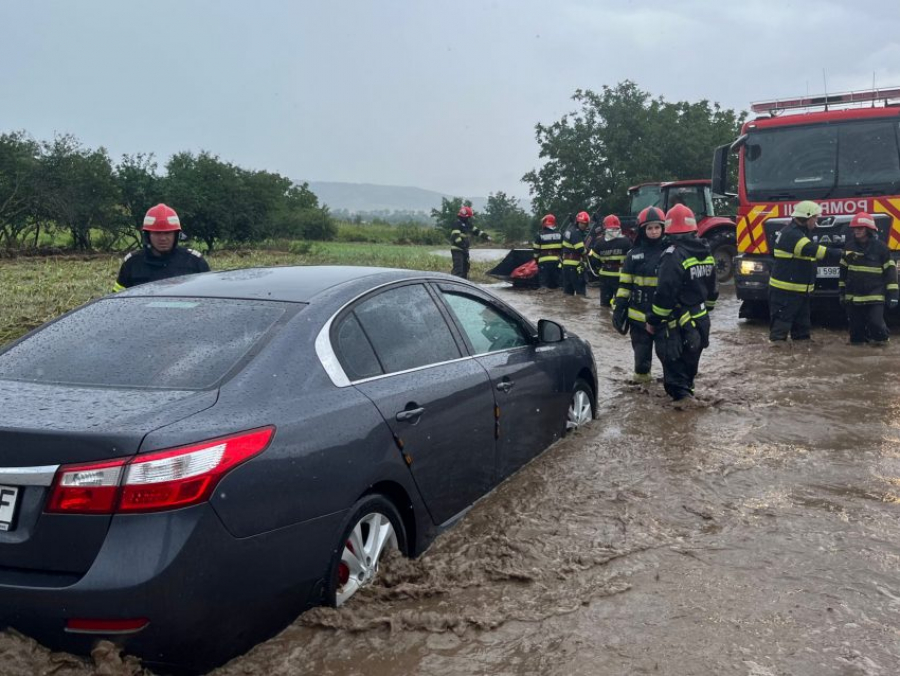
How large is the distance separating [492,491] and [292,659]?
1783mm

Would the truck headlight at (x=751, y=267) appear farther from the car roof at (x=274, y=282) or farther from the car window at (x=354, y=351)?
the car window at (x=354, y=351)

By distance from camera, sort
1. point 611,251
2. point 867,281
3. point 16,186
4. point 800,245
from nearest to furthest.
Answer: point 800,245, point 867,281, point 611,251, point 16,186

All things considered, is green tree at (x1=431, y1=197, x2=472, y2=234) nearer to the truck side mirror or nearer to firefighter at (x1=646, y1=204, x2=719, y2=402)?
the truck side mirror

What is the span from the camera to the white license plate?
8.20 ft

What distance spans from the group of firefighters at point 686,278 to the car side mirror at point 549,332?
232 centimetres

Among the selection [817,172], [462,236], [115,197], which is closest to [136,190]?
[115,197]

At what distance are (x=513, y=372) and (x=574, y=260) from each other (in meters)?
12.2

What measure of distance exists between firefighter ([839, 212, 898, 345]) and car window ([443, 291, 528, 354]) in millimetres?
6535

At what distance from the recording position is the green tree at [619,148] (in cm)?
3098

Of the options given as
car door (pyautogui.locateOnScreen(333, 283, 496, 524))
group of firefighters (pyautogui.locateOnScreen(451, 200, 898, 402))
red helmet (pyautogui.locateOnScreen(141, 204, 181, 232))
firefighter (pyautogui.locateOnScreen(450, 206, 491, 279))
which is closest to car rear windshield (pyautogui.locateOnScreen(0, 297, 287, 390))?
car door (pyautogui.locateOnScreen(333, 283, 496, 524))

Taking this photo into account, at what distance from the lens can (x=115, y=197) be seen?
26.9 meters

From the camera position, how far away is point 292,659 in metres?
2.84

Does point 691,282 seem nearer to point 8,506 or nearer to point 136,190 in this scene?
point 8,506

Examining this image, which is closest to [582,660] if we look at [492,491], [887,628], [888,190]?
[887,628]
